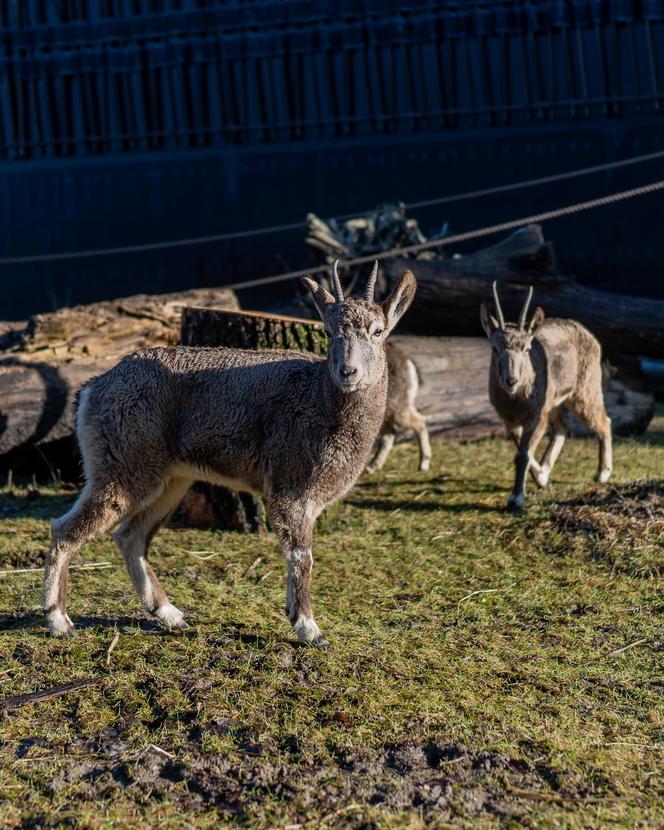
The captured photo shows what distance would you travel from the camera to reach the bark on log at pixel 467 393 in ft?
33.2

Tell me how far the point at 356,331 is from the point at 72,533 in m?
1.66

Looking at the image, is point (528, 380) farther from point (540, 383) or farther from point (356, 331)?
point (356, 331)

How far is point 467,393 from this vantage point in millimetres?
10250

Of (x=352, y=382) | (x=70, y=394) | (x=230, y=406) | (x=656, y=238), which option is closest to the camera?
(x=352, y=382)

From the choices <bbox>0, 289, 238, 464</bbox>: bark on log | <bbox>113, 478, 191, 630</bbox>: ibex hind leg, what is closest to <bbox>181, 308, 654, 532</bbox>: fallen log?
<bbox>0, 289, 238, 464</bbox>: bark on log

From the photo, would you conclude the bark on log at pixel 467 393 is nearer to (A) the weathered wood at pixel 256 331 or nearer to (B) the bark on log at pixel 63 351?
(B) the bark on log at pixel 63 351

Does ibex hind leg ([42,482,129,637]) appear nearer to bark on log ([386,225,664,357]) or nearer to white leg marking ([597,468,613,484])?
white leg marking ([597,468,613,484])

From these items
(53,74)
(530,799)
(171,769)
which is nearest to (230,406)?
(171,769)

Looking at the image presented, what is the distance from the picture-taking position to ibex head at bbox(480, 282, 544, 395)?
26.5 ft

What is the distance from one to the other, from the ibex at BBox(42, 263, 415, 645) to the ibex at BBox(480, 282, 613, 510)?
268 centimetres

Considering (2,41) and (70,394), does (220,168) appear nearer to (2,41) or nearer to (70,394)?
(2,41)

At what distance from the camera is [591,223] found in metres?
12.4

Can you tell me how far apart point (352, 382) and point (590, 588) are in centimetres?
201


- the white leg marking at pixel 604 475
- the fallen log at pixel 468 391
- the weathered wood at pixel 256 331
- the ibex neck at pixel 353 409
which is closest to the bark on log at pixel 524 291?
the fallen log at pixel 468 391
